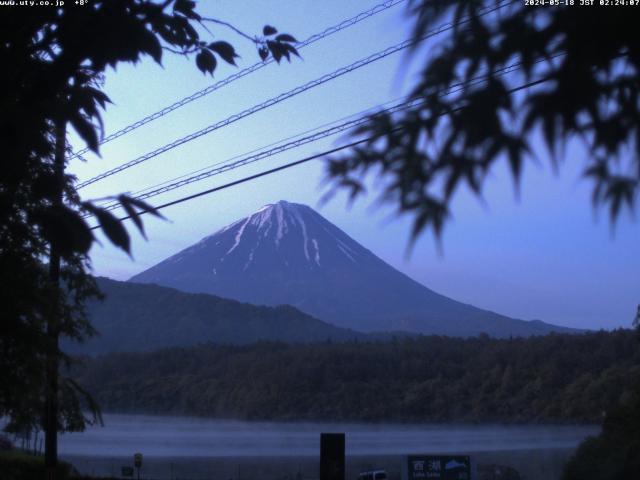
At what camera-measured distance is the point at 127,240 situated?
3.66m

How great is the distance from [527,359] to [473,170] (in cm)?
3412

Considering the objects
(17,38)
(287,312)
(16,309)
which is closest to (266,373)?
(287,312)

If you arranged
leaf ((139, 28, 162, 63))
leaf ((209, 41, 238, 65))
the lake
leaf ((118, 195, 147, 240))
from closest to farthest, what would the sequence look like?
leaf ((118, 195, 147, 240)) < leaf ((139, 28, 162, 63)) < leaf ((209, 41, 238, 65)) < the lake

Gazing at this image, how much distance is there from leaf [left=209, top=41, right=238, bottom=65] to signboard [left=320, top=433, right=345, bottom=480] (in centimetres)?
1041

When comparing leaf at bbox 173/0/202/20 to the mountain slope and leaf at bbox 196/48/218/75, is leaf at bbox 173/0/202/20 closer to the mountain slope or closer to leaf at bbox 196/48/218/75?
leaf at bbox 196/48/218/75

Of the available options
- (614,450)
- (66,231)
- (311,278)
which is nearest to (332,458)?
(614,450)

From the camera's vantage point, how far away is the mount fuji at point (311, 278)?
95.3 feet

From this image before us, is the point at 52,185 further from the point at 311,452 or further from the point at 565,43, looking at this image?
the point at 311,452

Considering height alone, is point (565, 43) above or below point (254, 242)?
below

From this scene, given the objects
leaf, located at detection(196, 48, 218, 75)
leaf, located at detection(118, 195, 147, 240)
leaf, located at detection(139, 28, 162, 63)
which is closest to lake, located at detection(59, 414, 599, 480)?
leaf, located at detection(196, 48, 218, 75)

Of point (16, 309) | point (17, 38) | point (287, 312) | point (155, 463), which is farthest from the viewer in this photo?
point (287, 312)

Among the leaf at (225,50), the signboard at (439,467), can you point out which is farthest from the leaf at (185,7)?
the signboard at (439,467)

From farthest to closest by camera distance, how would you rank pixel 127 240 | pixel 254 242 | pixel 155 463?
pixel 254 242, pixel 155 463, pixel 127 240

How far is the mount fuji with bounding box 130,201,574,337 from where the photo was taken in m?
29.1
